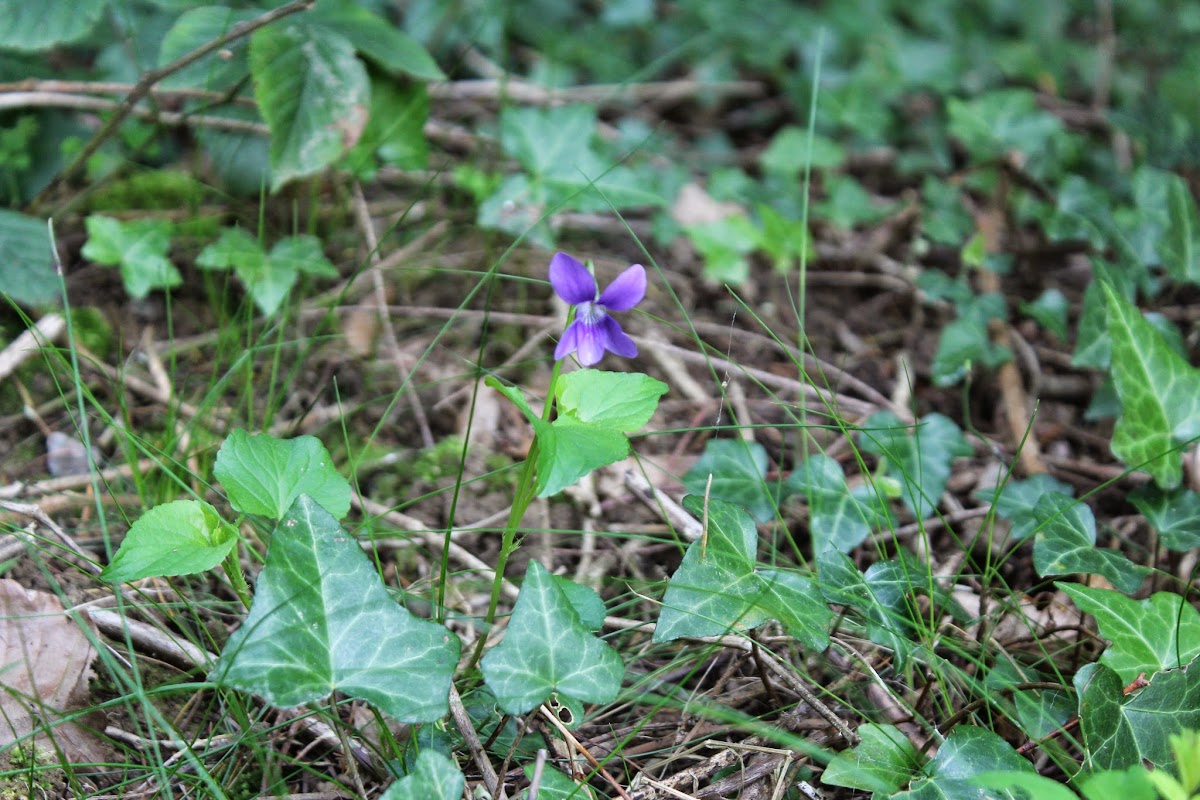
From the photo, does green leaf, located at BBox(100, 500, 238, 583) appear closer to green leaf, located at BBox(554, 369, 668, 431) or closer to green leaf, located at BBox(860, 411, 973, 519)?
green leaf, located at BBox(554, 369, 668, 431)

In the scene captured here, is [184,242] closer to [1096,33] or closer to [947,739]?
[947,739]

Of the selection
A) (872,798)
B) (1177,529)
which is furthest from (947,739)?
(1177,529)

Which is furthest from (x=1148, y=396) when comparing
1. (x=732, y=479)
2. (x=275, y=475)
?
(x=275, y=475)

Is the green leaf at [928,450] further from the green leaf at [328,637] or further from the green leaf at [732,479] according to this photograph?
the green leaf at [328,637]

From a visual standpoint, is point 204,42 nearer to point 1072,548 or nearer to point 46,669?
point 46,669

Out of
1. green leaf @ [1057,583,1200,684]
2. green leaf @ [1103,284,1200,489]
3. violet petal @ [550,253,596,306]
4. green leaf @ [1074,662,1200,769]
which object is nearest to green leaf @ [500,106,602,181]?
violet petal @ [550,253,596,306]

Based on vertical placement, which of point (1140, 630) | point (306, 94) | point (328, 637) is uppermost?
point (306, 94)
